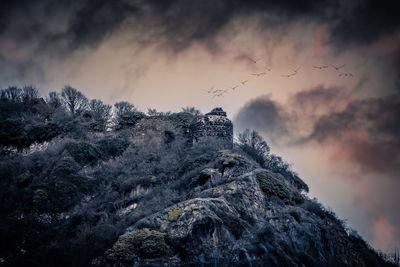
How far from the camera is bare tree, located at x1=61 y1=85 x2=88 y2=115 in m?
38.8

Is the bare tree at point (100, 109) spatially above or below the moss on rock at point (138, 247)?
above

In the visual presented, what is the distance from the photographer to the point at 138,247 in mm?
10086

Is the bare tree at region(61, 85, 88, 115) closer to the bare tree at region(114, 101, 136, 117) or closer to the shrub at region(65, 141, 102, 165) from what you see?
the bare tree at region(114, 101, 136, 117)

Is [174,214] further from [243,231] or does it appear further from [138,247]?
[243,231]

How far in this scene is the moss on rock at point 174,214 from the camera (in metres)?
11.4

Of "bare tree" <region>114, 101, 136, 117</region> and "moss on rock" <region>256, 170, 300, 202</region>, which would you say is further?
"bare tree" <region>114, 101, 136, 117</region>

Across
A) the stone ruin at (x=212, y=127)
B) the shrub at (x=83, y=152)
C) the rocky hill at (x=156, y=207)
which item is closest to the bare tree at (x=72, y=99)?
the rocky hill at (x=156, y=207)

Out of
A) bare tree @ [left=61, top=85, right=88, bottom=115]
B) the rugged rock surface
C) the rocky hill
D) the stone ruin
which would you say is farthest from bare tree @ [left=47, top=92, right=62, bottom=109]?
the rugged rock surface

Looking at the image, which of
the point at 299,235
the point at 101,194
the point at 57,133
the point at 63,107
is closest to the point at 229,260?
the point at 299,235

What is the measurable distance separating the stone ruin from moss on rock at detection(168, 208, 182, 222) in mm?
13248

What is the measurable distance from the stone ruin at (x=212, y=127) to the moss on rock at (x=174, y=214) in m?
13.2

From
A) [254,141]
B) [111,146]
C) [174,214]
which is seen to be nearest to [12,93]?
[111,146]

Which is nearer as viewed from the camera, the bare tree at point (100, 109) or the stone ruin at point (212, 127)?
the stone ruin at point (212, 127)

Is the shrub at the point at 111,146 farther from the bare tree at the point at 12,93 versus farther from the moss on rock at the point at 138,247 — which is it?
the bare tree at the point at 12,93
